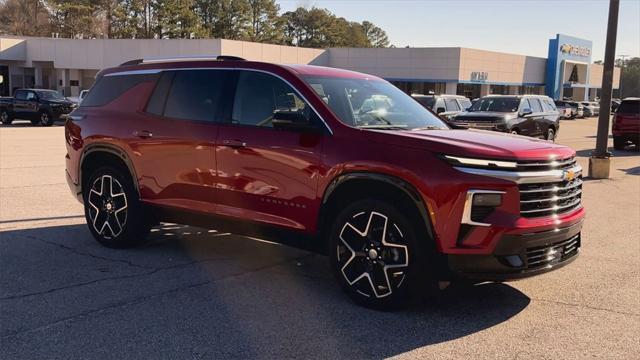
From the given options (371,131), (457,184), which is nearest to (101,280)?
(371,131)

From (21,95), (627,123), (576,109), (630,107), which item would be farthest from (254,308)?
(576,109)

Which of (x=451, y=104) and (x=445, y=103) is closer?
(x=445, y=103)

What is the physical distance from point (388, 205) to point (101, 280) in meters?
2.73

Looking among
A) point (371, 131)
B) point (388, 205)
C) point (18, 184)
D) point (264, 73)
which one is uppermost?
point (264, 73)

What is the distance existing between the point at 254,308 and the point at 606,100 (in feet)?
39.8

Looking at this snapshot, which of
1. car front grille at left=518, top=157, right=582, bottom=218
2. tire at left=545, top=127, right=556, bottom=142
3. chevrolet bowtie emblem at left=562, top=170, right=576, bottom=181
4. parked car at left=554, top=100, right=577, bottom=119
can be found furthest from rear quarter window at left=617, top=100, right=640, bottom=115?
parked car at left=554, top=100, right=577, bottom=119

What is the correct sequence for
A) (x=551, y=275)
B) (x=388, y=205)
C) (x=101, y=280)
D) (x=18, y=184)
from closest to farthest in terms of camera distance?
(x=388, y=205), (x=101, y=280), (x=551, y=275), (x=18, y=184)

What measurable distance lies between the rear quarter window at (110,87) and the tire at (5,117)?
87.7ft

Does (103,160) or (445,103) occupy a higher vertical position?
(445,103)

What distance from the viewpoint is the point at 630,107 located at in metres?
23.1

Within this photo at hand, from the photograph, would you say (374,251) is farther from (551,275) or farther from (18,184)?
(18,184)

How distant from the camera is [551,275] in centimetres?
616

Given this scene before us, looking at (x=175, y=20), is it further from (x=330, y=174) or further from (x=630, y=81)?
(x=630, y=81)

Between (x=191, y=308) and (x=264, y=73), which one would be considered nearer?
(x=191, y=308)
